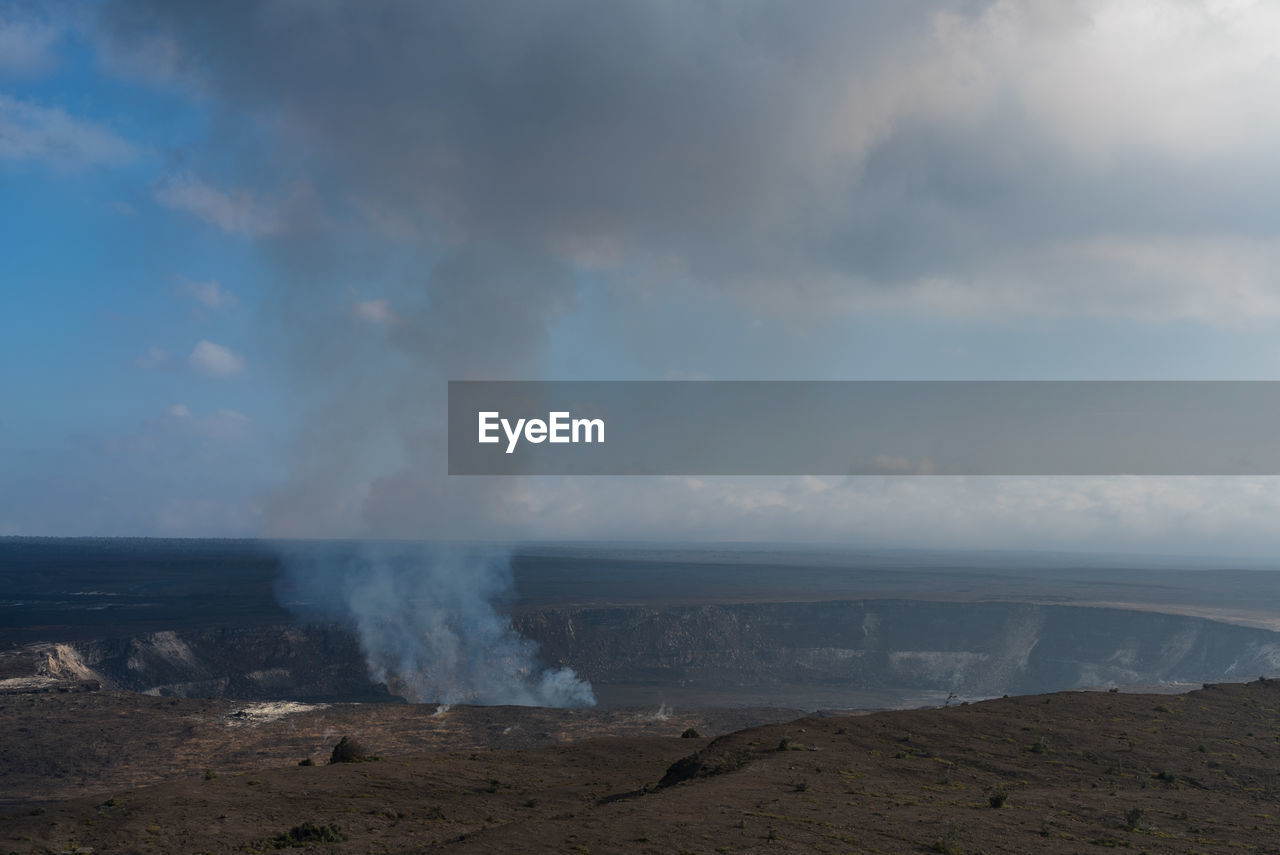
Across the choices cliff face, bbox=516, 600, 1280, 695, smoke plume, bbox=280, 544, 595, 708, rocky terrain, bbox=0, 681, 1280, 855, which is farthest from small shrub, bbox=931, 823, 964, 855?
cliff face, bbox=516, 600, 1280, 695

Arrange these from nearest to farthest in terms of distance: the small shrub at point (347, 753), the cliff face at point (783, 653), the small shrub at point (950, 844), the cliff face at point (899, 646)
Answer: the small shrub at point (950, 844) → the small shrub at point (347, 753) → the cliff face at point (783, 653) → the cliff face at point (899, 646)

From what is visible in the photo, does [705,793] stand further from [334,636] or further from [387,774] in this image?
[334,636]

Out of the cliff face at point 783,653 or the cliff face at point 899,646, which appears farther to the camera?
the cliff face at point 899,646

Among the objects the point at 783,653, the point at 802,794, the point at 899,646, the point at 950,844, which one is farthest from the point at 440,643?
the point at 950,844

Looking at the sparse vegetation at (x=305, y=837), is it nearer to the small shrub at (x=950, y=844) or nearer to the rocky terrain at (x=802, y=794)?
the rocky terrain at (x=802, y=794)

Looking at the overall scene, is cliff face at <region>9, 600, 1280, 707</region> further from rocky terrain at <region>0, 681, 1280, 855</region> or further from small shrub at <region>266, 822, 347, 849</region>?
small shrub at <region>266, 822, 347, 849</region>

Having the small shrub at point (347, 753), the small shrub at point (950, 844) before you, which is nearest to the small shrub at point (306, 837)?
the small shrub at point (347, 753)

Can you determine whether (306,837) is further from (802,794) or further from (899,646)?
(899,646)
